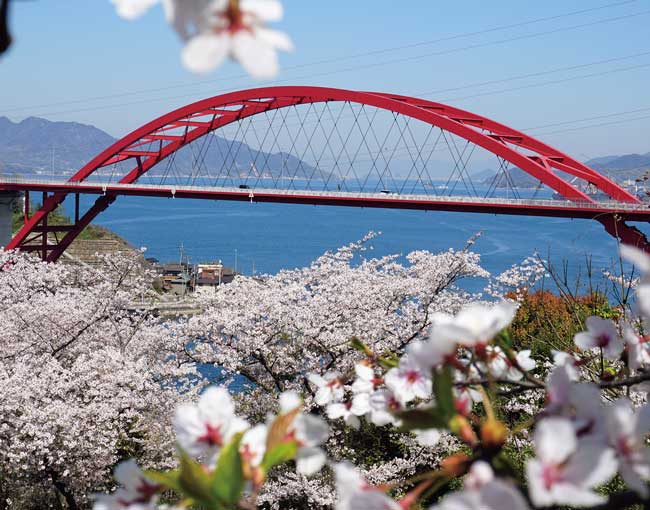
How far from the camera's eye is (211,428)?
0.82 metres

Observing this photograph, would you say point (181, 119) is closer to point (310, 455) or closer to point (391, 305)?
point (391, 305)

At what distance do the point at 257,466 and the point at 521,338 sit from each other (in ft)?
41.8

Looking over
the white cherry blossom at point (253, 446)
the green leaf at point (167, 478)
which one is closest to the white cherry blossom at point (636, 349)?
the white cherry blossom at point (253, 446)

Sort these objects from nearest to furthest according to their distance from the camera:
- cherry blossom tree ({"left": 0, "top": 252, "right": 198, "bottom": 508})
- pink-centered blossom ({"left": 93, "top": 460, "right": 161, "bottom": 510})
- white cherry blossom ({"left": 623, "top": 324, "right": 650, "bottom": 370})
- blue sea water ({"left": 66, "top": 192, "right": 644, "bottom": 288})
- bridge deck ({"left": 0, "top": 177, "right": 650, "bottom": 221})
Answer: pink-centered blossom ({"left": 93, "top": 460, "right": 161, "bottom": 510}), white cherry blossom ({"left": 623, "top": 324, "right": 650, "bottom": 370}), cherry blossom tree ({"left": 0, "top": 252, "right": 198, "bottom": 508}), bridge deck ({"left": 0, "top": 177, "right": 650, "bottom": 221}), blue sea water ({"left": 66, "top": 192, "right": 644, "bottom": 288})

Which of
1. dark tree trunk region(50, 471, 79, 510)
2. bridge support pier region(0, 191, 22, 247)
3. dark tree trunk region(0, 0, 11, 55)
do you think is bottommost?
bridge support pier region(0, 191, 22, 247)

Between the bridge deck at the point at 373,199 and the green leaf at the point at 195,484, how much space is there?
1247cm

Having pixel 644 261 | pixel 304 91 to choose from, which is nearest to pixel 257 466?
pixel 644 261

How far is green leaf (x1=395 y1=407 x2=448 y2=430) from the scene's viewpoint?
73 cm

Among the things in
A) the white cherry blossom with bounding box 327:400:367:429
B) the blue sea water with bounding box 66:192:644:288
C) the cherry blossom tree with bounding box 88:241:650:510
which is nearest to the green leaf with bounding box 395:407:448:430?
the cherry blossom tree with bounding box 88:241:650:510

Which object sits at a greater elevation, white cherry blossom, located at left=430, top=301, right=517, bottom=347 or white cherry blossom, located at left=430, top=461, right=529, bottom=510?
white cherry blossom, located at left=430, top=301, right=517, bottom=347

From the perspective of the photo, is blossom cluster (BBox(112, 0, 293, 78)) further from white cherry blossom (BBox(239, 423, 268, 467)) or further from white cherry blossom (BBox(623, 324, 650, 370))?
white cherry blossom (BBox(623, 324, 650, 370))

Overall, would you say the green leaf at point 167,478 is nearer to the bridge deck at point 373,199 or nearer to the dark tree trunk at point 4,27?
the dark tree trunk at point 4,27

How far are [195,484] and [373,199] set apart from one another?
17.8 m

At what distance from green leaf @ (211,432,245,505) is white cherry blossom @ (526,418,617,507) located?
258 millimetres
